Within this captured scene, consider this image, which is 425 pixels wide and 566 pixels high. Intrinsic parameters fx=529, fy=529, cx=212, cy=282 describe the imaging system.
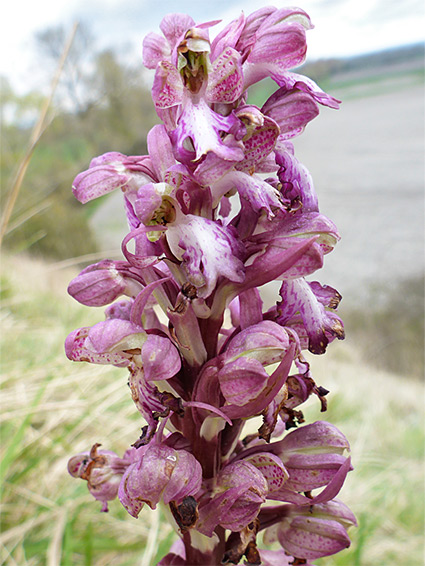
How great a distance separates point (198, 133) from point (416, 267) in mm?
7808

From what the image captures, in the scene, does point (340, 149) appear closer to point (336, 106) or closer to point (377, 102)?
point (377, 102)

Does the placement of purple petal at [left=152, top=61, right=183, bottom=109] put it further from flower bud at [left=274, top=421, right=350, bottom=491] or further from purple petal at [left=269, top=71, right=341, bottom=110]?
flower bud at [left=274, top=421, right=350, bottom=491]

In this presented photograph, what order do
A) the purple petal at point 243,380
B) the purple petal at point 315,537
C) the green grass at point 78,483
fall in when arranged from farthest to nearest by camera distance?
the green grass at point 78,483, the purple petal at point 315,537, the purple petal at point 243,380

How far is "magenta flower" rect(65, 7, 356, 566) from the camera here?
41cm

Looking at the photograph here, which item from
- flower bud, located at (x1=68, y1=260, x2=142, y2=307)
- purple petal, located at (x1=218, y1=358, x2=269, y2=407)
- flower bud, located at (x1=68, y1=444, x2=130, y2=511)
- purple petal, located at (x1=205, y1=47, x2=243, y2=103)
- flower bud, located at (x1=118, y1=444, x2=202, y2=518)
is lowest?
flower bud, located at (x1=68, y1=444, x2=130, y2=511)

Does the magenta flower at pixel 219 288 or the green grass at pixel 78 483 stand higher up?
the magenta flower at pixel 219 288

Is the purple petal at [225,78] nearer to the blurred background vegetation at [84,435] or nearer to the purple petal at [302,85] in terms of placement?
the purple petal at [302,85]

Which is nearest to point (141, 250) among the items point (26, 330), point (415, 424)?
point (26, 330)

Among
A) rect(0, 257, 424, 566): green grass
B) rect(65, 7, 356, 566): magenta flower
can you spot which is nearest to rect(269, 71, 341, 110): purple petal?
rect(65, 7, 356, 566): magenta flower

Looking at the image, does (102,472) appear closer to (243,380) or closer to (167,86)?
(243,380)

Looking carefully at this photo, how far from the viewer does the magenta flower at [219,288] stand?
41 cm

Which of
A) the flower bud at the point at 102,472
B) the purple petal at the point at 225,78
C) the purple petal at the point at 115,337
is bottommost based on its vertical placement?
the flower bud at the point at 102,472

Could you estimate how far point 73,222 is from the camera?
24.1ft

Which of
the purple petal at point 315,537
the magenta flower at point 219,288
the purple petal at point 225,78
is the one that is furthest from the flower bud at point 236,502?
the purple petal at point 225,78
